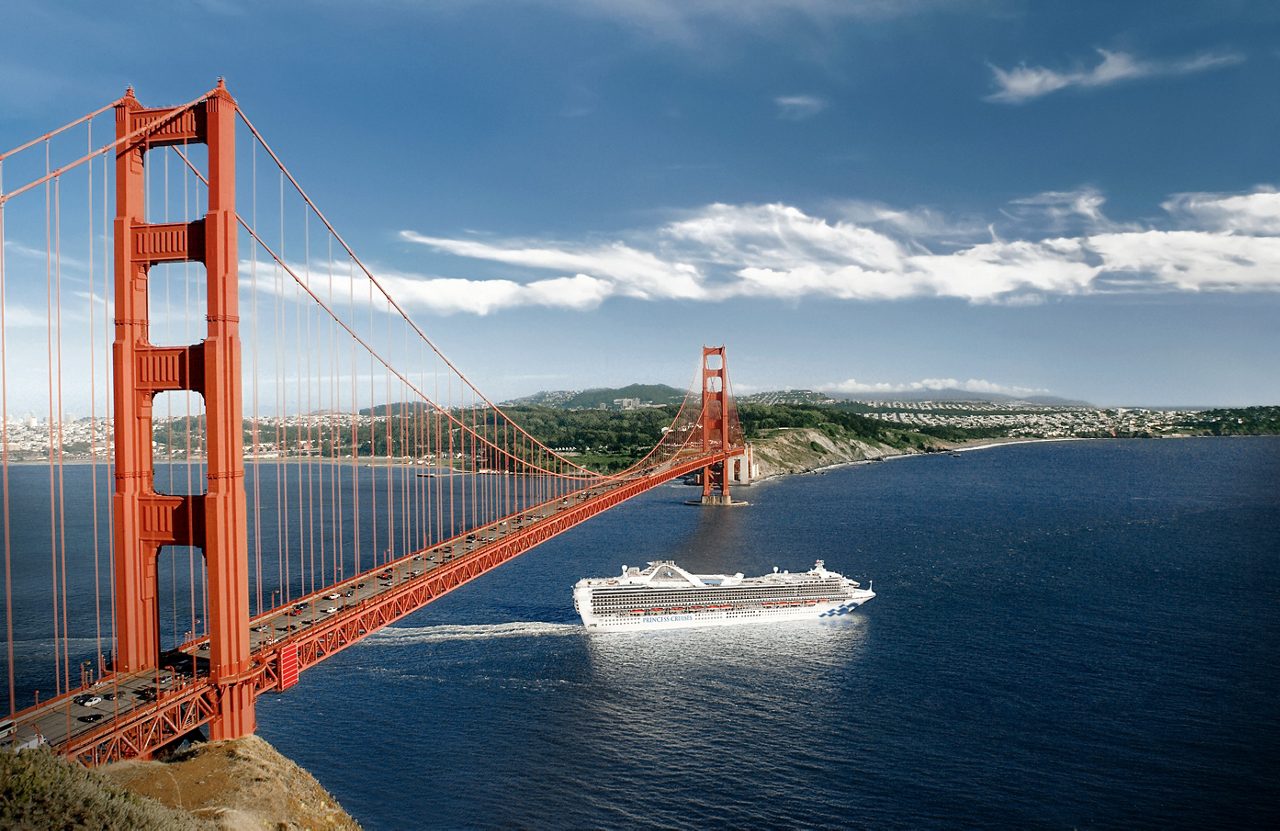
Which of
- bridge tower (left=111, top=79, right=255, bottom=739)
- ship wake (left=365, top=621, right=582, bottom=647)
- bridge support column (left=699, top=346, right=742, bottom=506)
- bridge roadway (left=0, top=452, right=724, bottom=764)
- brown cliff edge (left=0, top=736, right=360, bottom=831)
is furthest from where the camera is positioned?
bridge support column (left=699, top=346, right=742, bottom=506)

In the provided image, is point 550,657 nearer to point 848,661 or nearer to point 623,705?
point 623,705

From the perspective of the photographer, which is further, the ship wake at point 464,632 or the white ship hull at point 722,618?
the white ship hull at point 722,618

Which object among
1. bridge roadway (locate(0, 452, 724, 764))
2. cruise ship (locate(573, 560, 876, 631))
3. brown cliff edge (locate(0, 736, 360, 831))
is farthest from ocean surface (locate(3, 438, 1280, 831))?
brown cliff edge (locate(0, 736, 360, 831))

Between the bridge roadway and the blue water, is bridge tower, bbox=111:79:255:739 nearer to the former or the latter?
the bridge roadway

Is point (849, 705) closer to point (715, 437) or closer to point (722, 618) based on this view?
point (722, 618)

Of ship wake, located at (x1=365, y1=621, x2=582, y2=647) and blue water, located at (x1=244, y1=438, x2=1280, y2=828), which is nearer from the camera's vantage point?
blue water, located at (x1=244, y1=438, x2=1280, y2=828)

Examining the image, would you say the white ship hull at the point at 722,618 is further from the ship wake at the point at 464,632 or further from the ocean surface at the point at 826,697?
the ship wake at the point at 464,632

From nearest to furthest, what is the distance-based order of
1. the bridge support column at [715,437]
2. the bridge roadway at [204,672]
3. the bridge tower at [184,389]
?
the bridge roadway at [204,672] < the bridge tower at [184,389] < the bridge support column at [715,437]

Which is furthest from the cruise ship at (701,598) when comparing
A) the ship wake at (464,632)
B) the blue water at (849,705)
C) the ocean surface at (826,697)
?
the ship wake at (464,632)
